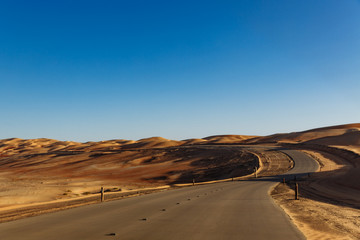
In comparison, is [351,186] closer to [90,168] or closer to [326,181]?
[326,181]

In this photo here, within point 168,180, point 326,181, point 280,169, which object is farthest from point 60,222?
point 280,169

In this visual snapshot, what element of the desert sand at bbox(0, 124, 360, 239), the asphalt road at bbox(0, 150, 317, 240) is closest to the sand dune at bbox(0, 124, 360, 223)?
the desert sand at bbox(0, 124, 360, 239)

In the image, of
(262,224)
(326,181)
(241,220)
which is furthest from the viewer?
(326,181)

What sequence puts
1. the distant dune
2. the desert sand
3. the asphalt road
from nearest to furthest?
the asphalt road, the desert sand, the distant dune

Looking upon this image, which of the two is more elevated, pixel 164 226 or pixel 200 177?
pixel 164 226

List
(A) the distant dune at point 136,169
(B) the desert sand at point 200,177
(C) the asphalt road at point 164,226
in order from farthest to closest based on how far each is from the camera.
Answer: (A) the distant dune at point 136,169 < (B) the desert sand at point 200,177 < (C) the asphalt road at point 164,226

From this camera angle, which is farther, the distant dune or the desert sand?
the distant dune

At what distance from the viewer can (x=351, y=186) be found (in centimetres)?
2920

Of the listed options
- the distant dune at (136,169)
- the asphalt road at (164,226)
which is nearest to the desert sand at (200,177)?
the distant dune at (136,169)

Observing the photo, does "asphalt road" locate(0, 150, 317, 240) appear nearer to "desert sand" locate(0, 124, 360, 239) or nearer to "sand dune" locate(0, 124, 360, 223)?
"desert sand" locate(0, 124, 360, 239)

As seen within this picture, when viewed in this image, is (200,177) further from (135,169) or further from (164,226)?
(164,226)

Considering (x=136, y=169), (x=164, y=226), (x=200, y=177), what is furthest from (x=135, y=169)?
(x=164, y=226)

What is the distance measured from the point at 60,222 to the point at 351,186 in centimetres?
2763

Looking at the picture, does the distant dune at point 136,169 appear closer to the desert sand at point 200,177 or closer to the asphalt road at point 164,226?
the desert sand at point 200,177
